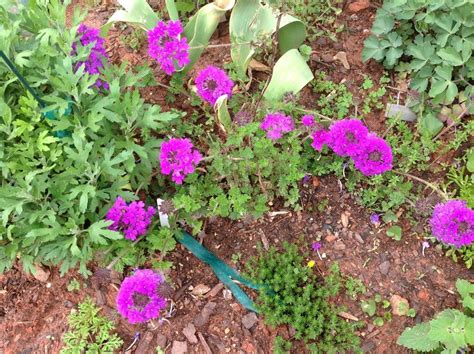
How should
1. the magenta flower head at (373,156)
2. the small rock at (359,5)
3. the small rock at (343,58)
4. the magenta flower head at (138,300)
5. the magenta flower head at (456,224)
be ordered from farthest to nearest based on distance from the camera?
1. the small rock at (359,5)
2. the small rock at (343,58)
3. the magenta flower head at (373,156)
4. the magenta flower head at (456,224)
5. the magenta flower head at (138,300)

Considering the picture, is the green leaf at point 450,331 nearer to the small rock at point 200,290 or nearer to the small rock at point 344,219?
the small rock at point 344,219

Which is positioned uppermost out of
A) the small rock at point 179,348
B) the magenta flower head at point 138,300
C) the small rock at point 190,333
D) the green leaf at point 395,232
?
the magenta flower head at point 138,300

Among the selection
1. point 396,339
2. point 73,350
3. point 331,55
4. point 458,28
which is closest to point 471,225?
point 396,339

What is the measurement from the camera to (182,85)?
8.67 feet

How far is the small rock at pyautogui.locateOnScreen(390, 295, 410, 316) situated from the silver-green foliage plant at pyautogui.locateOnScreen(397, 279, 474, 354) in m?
0.09

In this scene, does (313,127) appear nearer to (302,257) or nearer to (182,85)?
(302,257)

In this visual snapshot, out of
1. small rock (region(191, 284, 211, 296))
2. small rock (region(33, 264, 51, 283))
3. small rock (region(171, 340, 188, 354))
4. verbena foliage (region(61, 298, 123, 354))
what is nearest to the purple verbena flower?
small rock (region(191, 284, 211, 296))

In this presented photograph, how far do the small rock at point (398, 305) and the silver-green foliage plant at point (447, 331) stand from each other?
0.31 feet

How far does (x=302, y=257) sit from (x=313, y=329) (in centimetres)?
32

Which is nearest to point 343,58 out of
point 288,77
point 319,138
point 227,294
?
point 288,77

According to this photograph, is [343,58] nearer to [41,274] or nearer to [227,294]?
[227,294]

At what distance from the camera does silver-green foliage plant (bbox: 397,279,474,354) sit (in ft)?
6.46

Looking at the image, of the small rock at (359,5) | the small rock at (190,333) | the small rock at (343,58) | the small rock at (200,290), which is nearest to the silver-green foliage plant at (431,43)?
the small rock at (343,58)

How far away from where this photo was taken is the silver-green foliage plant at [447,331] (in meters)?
1.97
